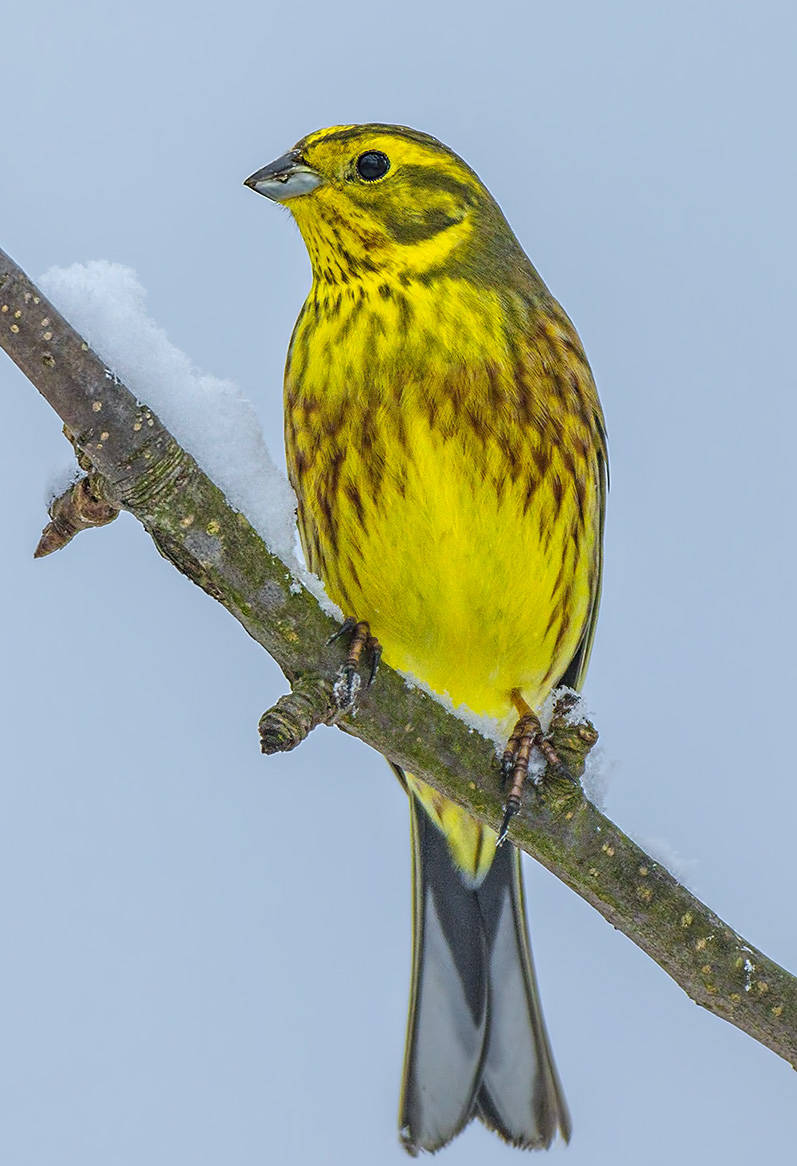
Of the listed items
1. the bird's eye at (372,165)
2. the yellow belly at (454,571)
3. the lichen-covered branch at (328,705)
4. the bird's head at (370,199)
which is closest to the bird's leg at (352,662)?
the lichen-covered branch at (328,705)

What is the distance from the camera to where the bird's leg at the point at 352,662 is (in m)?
2.18

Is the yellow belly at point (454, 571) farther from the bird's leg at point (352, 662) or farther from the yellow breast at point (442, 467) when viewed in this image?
the bird's leg at point (352, 662)

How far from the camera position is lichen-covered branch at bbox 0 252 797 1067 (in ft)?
5.93

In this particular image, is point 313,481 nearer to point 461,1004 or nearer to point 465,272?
point 465,272

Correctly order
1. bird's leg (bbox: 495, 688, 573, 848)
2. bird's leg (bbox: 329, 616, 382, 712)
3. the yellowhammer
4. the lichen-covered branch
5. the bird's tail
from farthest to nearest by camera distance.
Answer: the bird's tail, the yellowhammer, bird's leg (bbox: 495, 688, 573, 848), bird's leg (bbox: 329, 616, 382, 712), the lichen-covered branch

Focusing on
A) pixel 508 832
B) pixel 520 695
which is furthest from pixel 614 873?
pixel 520 695

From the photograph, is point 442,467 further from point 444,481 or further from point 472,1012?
point 472,1012

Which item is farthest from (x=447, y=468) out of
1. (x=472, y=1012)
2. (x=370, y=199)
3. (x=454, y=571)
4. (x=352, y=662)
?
(x=472, y=1012)

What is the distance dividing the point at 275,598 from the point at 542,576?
85 cm

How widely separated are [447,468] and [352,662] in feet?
1.69

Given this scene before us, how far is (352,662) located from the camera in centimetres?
225

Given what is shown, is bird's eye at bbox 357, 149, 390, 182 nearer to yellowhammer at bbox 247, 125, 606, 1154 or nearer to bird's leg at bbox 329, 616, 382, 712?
yellowhammer at bbox 247, 125, 606, 1154

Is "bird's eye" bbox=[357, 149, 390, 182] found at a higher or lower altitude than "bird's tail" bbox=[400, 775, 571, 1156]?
higher

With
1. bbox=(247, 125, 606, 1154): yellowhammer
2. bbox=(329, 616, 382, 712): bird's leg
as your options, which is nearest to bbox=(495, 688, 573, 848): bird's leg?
bbox=(247, 125, 606, 1154): yellowhammer
